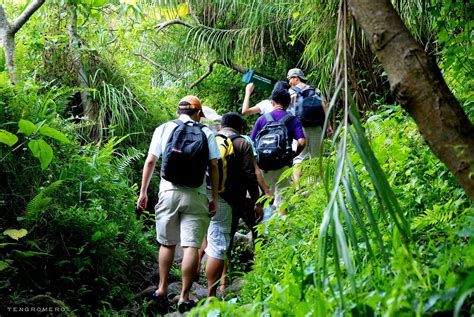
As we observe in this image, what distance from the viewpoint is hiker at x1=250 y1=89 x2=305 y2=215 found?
671 cm

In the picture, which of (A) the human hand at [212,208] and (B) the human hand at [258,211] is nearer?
(A) the human hand at [212,208]

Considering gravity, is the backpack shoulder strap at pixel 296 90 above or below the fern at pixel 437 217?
above

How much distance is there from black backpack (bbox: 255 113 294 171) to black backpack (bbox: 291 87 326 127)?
0.70 metres

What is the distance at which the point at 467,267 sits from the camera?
2174 mm

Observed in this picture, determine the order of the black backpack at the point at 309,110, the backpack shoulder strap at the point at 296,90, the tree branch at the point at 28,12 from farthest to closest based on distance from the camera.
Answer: the backpack shoulder strap at the point at 296,90, the black backpack at the point at 309,110, the tree branch at the point at 28,12

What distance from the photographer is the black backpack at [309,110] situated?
7.43 m

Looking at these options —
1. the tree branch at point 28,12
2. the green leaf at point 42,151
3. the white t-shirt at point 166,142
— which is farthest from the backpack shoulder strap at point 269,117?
the green leaf at point 42,151

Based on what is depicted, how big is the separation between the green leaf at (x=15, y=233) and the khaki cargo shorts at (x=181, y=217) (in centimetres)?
115

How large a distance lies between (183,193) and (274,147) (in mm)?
1579

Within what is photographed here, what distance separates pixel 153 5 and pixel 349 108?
34.2 feet

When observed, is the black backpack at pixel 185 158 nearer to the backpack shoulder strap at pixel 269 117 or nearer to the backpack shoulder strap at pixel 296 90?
the backpack shoulder strap at pixel 269 117

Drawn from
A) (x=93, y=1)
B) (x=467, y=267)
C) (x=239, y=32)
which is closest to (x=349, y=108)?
(x=467, y=267)

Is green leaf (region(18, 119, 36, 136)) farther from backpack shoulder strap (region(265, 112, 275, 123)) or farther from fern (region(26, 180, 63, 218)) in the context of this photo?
backpack shoulder strap (region(265, 112, 275, 123))

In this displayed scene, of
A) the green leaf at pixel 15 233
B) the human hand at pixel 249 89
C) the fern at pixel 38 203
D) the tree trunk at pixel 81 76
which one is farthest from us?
the tree trunk at pixel 81 76
